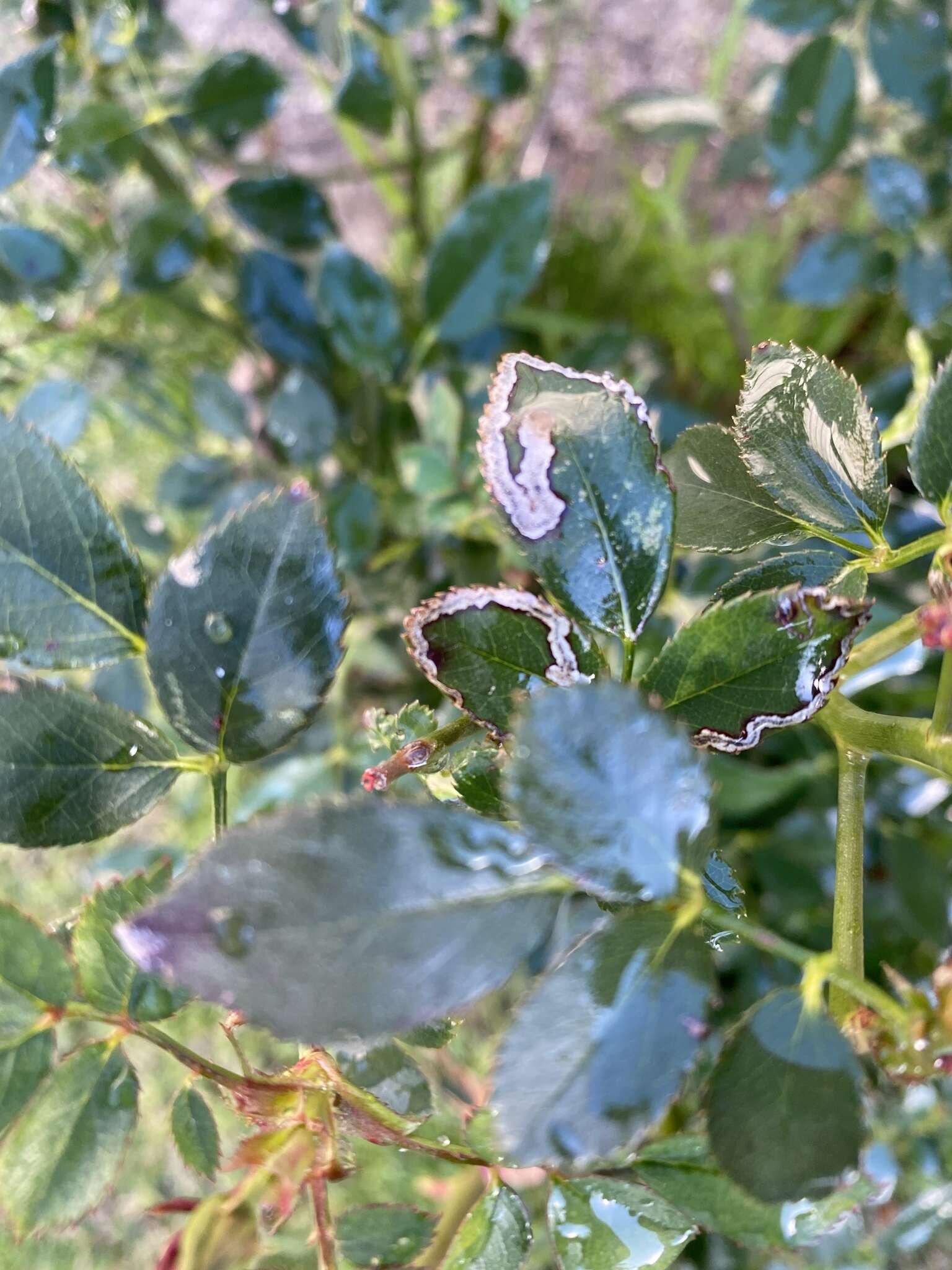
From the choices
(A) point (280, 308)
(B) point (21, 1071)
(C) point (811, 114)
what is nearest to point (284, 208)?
(A) point (280, 308)

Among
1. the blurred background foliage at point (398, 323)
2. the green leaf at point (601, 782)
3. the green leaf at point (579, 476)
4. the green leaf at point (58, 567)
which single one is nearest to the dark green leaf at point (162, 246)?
the blurred background foliage at point (398, 323)

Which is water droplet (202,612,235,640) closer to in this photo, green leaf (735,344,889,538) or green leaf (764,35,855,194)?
green leaf (735,344,889,538)

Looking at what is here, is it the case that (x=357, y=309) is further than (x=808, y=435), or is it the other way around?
(x=357, y=309)

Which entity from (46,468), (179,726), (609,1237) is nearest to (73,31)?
(46,468)

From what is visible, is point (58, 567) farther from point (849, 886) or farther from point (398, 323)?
point (398, 323)

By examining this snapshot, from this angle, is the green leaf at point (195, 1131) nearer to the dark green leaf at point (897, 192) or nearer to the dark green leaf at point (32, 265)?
the dark green leaf at point (32, 265)

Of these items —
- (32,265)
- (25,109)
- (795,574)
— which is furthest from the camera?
(32,265)
